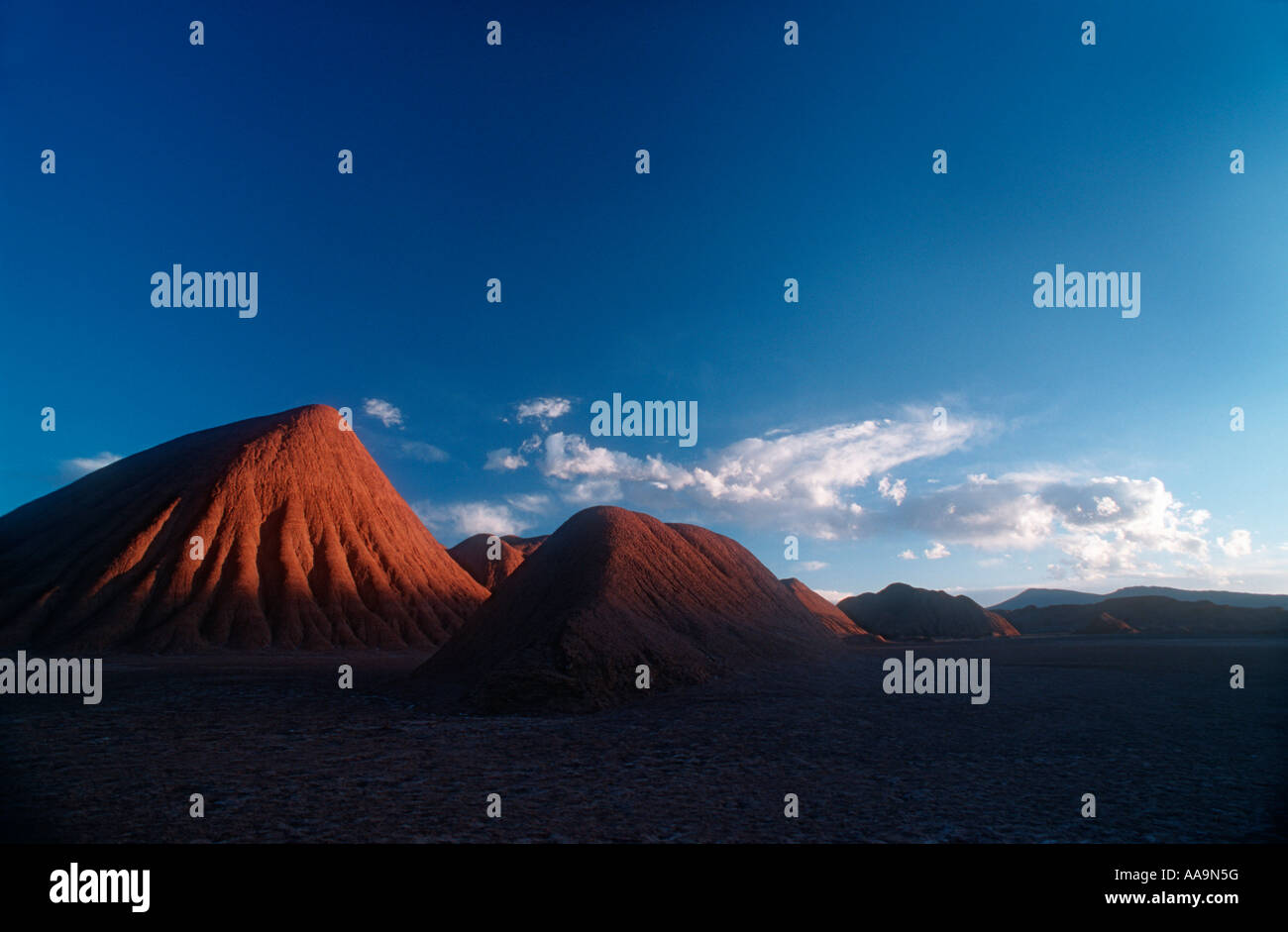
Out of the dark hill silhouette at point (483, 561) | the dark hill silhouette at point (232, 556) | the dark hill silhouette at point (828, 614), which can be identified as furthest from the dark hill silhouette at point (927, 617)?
the dark hill silhouette at point (232, 556)

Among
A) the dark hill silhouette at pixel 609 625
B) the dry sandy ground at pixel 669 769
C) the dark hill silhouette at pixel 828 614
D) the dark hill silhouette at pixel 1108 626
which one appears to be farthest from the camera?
the dark hill silhouette at pixel 1108 626

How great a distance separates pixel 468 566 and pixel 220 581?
52.9m

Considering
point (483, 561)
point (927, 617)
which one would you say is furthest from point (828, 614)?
point (483, 561)

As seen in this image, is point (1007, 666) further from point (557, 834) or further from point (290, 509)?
point (290, 509)

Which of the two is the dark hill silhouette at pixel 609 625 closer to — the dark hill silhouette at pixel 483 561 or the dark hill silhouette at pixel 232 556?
the dark hill silhouette at pixel 232 556

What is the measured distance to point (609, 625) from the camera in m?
23.8

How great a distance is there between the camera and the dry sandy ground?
27.5 feet

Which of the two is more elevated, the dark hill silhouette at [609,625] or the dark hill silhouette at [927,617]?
the dark hill silhouette at [609,625]

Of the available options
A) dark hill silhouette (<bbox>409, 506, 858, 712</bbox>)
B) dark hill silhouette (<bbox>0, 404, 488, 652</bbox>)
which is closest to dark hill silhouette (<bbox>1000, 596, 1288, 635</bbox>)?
dark hill silhouette (<bbox>409, 506, 858, 712</bbox>)

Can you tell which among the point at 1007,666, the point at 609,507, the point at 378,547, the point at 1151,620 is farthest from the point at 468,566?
the point at 1151,620

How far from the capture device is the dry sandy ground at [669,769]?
8391mm

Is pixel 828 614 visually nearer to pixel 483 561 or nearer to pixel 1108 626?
pixel 1108 626

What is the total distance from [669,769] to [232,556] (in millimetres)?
59616

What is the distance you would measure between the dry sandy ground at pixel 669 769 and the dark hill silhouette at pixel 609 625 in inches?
64.5
